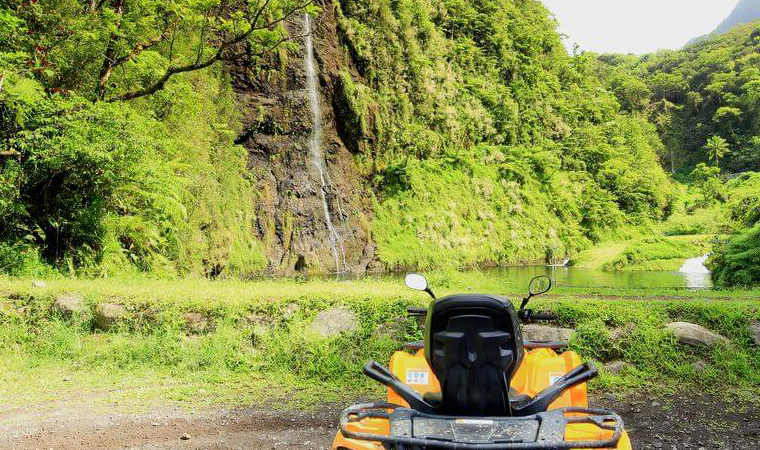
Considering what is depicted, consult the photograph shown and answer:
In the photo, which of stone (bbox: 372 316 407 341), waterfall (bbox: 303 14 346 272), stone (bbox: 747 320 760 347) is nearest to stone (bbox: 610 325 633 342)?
stone (bbox: 747 320 760 347)

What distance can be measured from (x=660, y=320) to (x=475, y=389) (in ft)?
13.6

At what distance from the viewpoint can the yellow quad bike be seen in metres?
2.08

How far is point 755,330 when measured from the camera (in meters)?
5.32

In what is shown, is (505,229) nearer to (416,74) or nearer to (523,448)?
(416,74)

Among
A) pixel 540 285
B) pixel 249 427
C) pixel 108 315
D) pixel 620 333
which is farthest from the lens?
pixel 108 315

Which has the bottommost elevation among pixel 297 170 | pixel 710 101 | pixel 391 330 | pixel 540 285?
pixel 391 330

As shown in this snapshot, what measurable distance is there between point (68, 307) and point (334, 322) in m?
3.31

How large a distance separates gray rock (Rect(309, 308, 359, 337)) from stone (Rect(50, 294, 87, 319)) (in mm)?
2907

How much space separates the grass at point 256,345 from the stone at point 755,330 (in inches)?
2.0

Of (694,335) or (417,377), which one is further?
(694,335)

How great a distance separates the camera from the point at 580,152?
3938cm

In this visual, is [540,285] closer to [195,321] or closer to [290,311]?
[290,311]

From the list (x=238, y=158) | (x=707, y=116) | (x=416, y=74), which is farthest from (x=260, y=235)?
(x=707, y=116)

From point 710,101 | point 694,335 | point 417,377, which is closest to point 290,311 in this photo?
point 417,377
